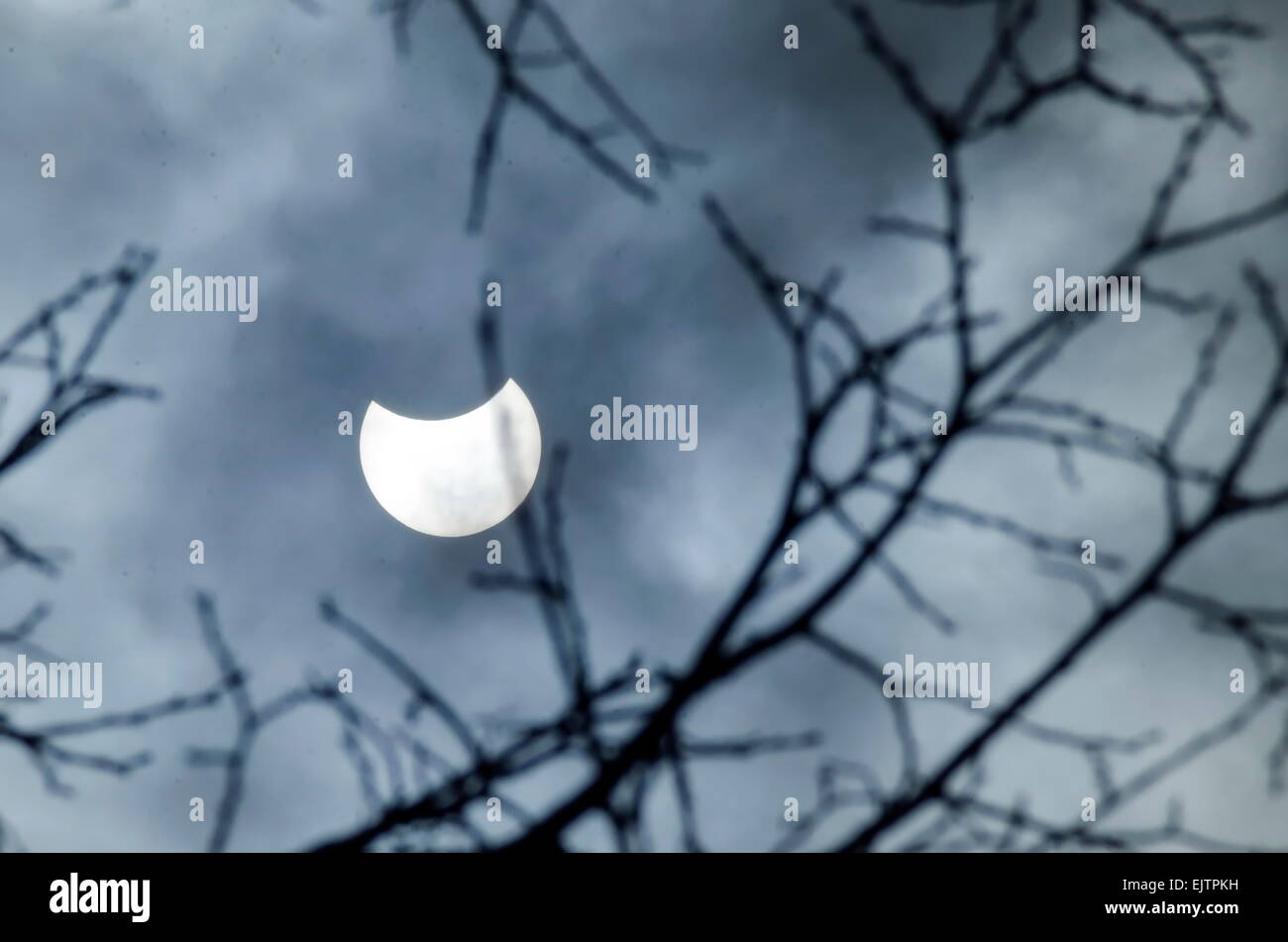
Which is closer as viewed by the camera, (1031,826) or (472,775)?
(472,775)

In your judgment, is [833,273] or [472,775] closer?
[472,775]
